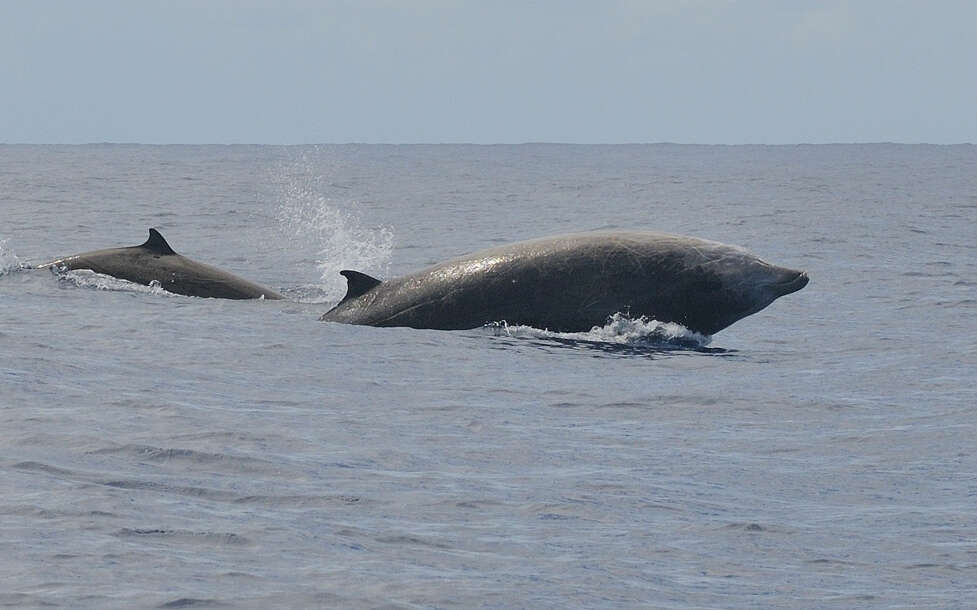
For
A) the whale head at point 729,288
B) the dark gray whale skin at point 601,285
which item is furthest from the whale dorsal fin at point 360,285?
the whale head at point 729,288

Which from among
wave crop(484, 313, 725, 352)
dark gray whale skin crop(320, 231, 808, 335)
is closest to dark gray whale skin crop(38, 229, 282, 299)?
dark gray whale skin crop(320, 231, 808, 335)

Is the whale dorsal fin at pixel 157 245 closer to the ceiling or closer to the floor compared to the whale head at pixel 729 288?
closer to the ceiling

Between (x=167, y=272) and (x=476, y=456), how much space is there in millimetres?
11603

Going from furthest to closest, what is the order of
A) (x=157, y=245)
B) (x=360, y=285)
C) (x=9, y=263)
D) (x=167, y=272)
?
(x=9, y=263), (x=157, y=245), (x=167, y=272), (x=360, y=285)

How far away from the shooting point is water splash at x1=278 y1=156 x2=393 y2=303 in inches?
1056

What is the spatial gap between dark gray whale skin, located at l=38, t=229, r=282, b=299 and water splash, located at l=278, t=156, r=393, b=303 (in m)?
1.26

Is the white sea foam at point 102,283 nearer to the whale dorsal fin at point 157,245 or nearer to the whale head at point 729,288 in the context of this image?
the whale dorsal fin at point 157,245

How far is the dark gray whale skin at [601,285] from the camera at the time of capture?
722 inches

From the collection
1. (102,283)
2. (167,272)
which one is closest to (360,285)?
(167,272)

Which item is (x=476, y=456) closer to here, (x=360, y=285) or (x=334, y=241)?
(x=360, y=285)

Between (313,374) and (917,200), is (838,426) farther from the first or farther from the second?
(917,200)

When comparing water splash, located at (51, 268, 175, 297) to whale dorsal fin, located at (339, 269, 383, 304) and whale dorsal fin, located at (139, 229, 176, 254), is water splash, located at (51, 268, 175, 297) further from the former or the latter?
whale dorsal fin, located at (339, 269, 383, 304)

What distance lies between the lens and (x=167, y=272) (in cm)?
2269

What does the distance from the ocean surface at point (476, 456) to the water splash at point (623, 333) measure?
0.04 meters
